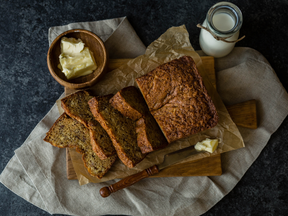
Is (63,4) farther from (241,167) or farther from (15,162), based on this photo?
(241,167)

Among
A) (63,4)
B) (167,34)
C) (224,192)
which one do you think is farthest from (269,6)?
(63,4)

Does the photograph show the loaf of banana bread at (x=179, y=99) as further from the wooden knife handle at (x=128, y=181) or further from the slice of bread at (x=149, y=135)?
the wooden knife handle at (x=128, y=181)

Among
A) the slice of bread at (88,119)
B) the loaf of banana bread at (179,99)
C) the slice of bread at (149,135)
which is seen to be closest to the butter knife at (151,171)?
the slice of bread at (149,135)

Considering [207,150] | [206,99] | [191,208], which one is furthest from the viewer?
[191,208]

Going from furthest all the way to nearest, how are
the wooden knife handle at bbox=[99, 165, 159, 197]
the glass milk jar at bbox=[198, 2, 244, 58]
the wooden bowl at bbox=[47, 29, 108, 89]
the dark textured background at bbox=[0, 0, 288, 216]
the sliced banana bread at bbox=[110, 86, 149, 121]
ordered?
the dark textured background at bbox=[0, 0, 288, 216], the wooden knife handle at bbox=[99, 165, 159, 197], the wooden bowl at bbox=[47, 29, 108, 89], the sliced banana bread at bbox=[110, 86, 149, 121], the glass milk jar at bbox=[198, 2, 244, 58]

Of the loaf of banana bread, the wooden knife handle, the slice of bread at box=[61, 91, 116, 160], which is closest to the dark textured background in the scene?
the slice of bread at box=[61, 91, 116, 160]

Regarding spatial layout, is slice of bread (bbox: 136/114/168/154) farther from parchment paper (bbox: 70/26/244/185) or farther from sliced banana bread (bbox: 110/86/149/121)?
parchment paper (bbox: 70/26/244/185)

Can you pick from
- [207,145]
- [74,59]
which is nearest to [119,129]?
[74,59]
